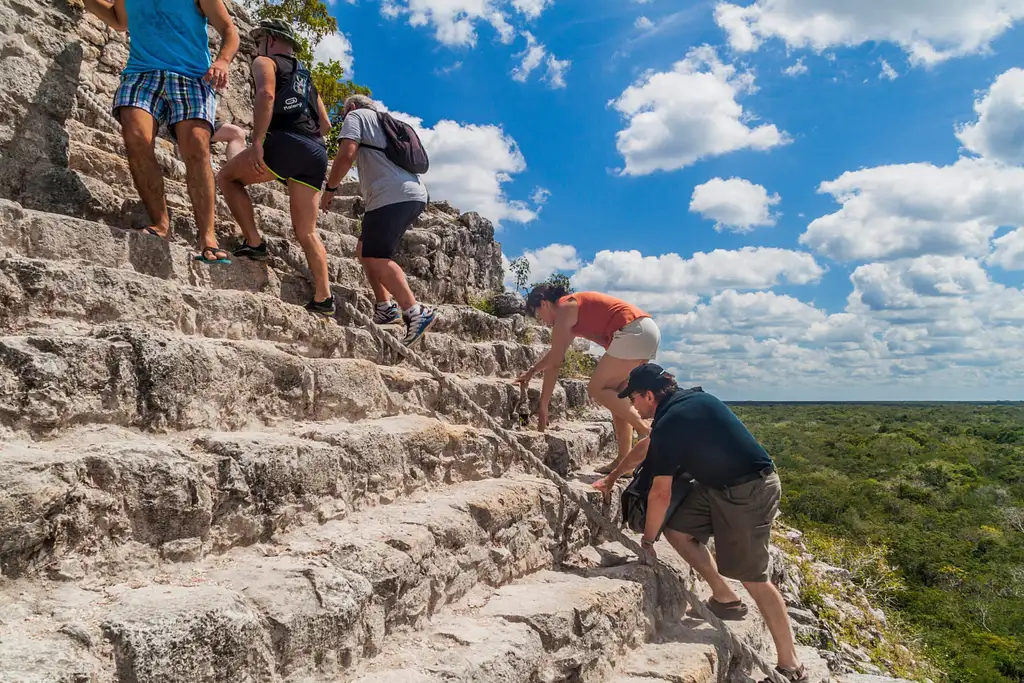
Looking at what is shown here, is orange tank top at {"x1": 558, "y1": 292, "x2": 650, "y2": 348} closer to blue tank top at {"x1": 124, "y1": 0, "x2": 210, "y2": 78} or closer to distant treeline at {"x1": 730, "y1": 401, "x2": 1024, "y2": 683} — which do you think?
blue tank top at {"x1": 124, "y1": 0, "x2": 210, "y2": 78}

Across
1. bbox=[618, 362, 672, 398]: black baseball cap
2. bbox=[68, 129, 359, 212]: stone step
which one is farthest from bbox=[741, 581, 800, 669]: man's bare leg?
bbox=[68, 129, 359, 212]: stone step

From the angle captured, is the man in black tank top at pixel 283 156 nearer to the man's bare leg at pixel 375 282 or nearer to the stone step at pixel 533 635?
the man's bare leg at pixel 375 282

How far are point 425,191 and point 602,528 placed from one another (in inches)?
98.3

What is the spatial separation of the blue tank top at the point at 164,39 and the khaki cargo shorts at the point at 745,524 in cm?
384

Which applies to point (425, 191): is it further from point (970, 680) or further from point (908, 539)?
point (908, 539)

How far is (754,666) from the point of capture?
3760 millimetres

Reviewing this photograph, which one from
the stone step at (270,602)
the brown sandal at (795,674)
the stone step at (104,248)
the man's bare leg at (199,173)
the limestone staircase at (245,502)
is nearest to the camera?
the stone step at (270,602)

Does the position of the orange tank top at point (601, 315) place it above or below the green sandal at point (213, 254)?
below

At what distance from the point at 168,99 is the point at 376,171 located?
119cm

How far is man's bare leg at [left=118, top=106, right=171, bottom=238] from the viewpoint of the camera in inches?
128

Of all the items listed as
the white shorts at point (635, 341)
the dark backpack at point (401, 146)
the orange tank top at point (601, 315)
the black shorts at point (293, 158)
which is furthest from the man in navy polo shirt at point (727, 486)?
the black shorts at point (293, 158)

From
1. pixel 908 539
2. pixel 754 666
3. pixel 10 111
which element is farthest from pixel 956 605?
pixel 10 111

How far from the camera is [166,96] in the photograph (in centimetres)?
341

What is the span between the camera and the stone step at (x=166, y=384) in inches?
80.6
